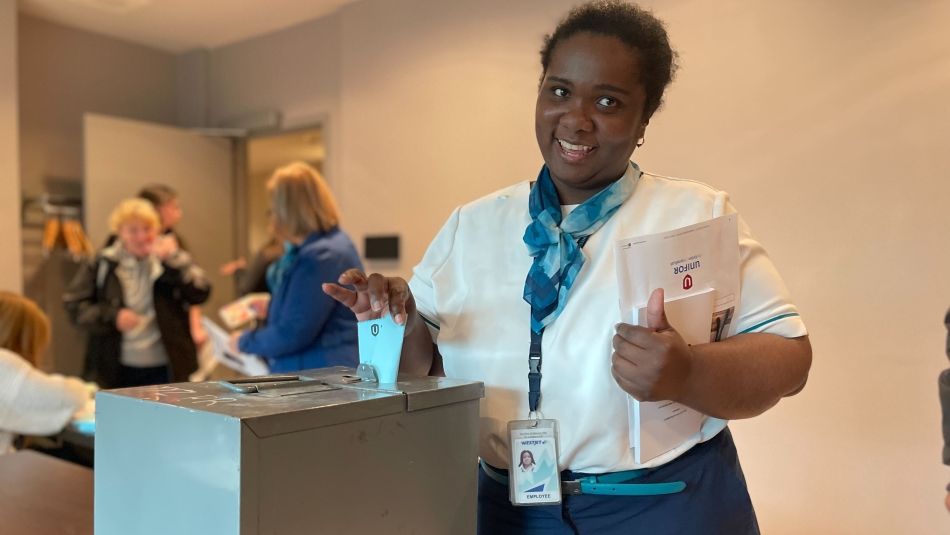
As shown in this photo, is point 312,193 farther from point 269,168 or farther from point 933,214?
point 269,168

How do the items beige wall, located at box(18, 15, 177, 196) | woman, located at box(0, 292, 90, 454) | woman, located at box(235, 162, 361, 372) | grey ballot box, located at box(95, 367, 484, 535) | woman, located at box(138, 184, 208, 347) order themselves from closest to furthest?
1. grey ballot box, located at box(95, 367, 484, 535)
2. woman, located at box(0, 292, 90, 454)
3. woman, located at box(235, 162, 361, 372)
4. woman, located at box(138, 184, 208, 347)
5. beige wall, located at box(18, 15, 177, 196)

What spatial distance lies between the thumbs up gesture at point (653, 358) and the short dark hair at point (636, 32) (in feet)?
1.09

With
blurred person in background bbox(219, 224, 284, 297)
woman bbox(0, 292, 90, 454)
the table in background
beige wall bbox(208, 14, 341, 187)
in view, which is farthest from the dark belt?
beige wall bbox(208, 14, 341, 187)

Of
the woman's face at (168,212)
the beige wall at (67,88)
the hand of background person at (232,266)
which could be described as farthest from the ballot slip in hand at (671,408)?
the beige wall at (67,88)

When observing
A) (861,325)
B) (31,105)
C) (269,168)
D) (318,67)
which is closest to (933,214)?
(861,325)

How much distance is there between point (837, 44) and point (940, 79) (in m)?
0.33

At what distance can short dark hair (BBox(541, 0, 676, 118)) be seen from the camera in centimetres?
91

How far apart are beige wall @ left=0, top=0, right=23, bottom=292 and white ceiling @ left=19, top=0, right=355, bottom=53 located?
0.83 feet

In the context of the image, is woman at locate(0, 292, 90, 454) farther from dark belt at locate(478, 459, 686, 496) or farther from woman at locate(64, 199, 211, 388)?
dark belt at locate(478, 459, 686, 496)

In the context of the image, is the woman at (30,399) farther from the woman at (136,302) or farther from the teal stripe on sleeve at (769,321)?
the teal stripe on sleeve at (769,321)

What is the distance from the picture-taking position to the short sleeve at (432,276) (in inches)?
39.1

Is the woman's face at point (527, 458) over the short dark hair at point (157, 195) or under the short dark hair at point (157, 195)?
under

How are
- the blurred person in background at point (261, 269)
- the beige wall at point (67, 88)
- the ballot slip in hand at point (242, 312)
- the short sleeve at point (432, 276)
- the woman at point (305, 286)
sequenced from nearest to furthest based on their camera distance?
1. the short sleeve at point (432, 276)
2. the woman at point (305, 286)
3. the ballot slip in hand at point (242, 312)
4. the blurred person in background at point (261, 269)
5. the beige wall at point (67, 88)

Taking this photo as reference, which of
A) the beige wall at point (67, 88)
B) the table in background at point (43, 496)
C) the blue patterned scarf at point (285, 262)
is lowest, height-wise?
the table in background at point (43, 496)
